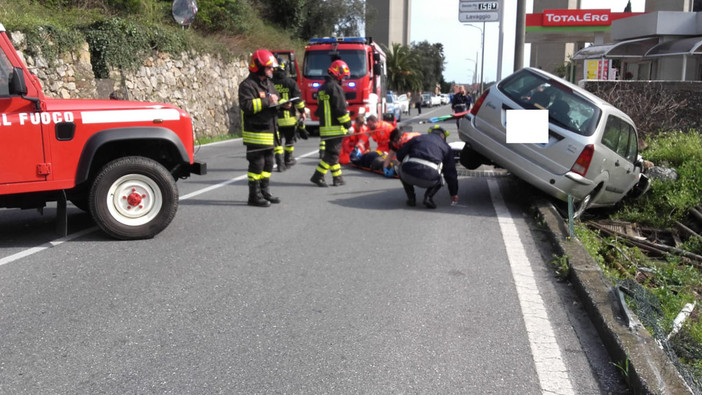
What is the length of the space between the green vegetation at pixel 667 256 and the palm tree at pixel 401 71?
200ft

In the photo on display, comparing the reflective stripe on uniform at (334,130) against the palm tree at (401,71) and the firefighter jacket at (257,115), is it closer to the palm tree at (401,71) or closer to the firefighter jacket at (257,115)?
the firefighter jacket at (257,115)

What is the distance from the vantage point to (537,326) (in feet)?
14.7

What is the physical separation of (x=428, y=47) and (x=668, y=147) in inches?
3341

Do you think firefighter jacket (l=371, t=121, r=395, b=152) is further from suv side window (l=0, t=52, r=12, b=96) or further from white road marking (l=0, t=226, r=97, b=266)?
suv side window (l=0, t=52, r=12, b=96)

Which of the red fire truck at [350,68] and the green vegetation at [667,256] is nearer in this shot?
the green vegetation at [667,256]

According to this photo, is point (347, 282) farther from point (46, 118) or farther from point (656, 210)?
point (656, 210)

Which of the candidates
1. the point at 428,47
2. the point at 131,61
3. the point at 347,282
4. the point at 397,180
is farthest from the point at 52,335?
the point at 428,47

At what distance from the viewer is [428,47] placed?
93.2 meters

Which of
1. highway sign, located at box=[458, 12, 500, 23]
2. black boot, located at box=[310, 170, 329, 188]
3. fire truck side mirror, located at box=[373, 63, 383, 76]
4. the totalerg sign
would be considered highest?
the totalerg sign

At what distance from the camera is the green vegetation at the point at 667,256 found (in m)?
4.48

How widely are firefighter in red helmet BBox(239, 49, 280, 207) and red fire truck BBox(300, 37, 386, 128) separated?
1116 centimetres

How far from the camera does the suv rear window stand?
8172 mm

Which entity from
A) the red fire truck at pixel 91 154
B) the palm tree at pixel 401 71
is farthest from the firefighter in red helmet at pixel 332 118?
the palm tree at pixel 401 71

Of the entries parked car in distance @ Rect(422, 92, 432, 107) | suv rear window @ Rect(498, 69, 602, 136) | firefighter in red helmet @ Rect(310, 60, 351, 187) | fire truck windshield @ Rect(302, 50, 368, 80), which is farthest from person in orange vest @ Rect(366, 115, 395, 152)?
parked car in distance @ Rect(422, 92, 432, 107)
